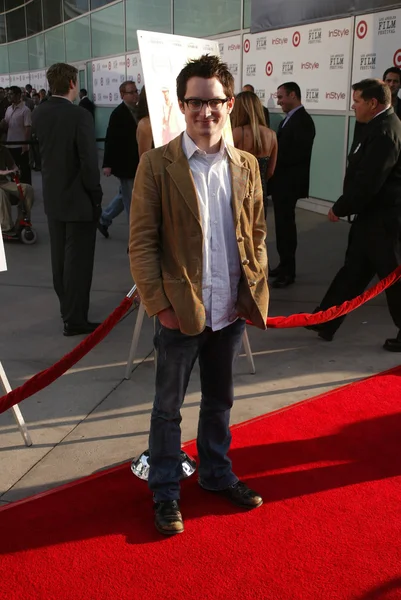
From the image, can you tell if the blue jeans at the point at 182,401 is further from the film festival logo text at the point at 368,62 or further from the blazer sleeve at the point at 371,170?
the film festival logo text at the point at 368,62

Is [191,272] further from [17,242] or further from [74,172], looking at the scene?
[17,242]

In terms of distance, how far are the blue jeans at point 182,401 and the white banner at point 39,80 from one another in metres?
24.0

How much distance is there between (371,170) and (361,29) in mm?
5682

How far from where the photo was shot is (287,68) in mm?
11102

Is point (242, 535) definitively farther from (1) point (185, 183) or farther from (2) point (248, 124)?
(2) point (248, 124)

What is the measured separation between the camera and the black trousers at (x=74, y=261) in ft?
17.1

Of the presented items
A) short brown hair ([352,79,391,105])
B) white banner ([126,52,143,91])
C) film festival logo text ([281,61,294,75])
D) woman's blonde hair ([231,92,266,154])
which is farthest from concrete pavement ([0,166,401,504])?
white banner ([126,52,143,91])

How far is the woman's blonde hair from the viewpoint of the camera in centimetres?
550

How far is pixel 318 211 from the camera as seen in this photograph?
10.8 m

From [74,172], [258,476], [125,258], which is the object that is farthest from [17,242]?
[258,476]

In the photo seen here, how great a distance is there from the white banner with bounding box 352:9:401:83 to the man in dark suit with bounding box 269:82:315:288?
285 centimetres

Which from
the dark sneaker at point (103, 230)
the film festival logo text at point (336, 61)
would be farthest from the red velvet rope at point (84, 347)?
the film festival logo text at point (336, 61)

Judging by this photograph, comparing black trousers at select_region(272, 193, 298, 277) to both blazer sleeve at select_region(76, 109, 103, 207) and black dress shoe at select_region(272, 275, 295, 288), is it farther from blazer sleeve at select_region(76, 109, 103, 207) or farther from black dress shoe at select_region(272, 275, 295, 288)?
blazer sleeve at select_region(76, 109, 103, 207)

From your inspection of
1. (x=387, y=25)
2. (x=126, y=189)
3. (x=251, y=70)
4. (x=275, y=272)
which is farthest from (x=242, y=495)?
(x=251, y=70)
